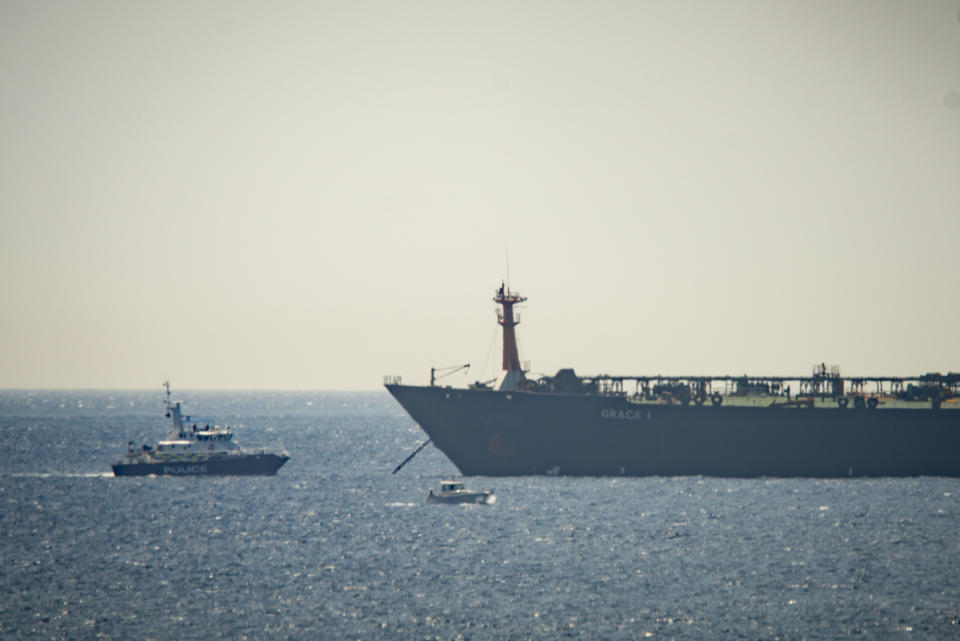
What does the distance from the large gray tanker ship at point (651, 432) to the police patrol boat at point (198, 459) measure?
15.8 m

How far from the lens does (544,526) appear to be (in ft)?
198

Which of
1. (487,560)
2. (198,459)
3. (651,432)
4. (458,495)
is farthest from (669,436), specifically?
(198,459)

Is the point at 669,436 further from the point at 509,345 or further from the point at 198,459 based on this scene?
the point at 198,459

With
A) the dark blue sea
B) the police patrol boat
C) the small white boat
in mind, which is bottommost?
the dark blue sea

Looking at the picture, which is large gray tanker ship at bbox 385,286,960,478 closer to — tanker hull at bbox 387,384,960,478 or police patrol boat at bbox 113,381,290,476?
Result: tanker hull at bbox 387,384,960,478

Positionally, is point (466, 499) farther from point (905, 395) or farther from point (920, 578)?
point (905, 395)

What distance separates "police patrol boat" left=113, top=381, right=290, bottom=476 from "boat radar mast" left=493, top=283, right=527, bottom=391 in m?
20.4

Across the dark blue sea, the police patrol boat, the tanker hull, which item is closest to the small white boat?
the dark blue sea

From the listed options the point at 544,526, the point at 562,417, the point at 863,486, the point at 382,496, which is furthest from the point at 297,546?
the point at 863,486

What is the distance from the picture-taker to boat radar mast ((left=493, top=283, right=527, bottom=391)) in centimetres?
8325

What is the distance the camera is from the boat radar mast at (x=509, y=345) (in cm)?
8325

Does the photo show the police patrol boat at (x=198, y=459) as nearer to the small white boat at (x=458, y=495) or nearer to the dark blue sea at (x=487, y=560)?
the dark blue sea at (x=487, y=560)

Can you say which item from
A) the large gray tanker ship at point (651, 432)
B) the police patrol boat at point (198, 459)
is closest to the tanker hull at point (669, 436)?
the large gray tanker ship at point (651, 432)

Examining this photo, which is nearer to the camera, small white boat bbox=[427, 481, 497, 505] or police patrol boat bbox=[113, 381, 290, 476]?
small white boat bbox=[427, 481, 497, 505]
